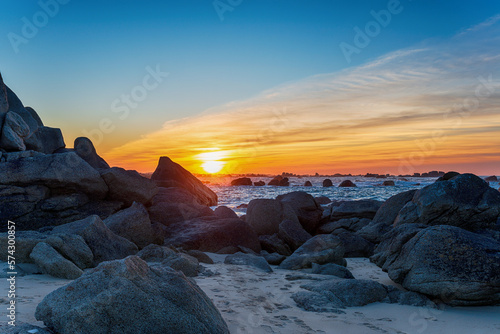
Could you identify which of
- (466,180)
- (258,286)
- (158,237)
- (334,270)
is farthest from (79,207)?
(466,180)

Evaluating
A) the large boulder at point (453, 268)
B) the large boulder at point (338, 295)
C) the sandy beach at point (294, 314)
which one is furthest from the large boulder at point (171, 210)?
the large boulder at point (453, 268)

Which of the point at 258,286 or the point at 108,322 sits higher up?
the point at 108,322

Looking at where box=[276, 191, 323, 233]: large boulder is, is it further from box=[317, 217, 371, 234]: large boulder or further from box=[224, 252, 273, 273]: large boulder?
box=[224, 252, 273, 273]: large boulder

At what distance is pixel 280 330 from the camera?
5184mm

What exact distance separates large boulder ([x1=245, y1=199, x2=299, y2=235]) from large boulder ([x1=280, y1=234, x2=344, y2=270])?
5093 millimetres

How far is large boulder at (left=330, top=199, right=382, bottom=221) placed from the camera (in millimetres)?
16688

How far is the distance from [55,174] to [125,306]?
983 centimetres

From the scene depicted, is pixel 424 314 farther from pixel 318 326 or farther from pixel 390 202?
pixel 390 202

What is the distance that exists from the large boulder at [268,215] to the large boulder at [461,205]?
6.22 meters

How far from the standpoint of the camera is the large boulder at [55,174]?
12086mm

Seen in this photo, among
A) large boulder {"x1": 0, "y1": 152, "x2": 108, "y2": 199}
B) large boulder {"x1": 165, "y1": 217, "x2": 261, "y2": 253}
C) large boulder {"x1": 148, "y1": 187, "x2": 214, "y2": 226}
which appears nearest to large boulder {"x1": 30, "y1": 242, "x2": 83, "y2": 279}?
large boulder {"x1": 165, "y1": 217, "x2": 261, "y2": 253}

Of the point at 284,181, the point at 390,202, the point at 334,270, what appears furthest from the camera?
the point at 284,181

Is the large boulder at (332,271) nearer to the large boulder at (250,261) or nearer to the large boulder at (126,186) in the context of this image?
the large boulder at (250,261)

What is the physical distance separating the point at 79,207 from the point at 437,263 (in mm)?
11207
